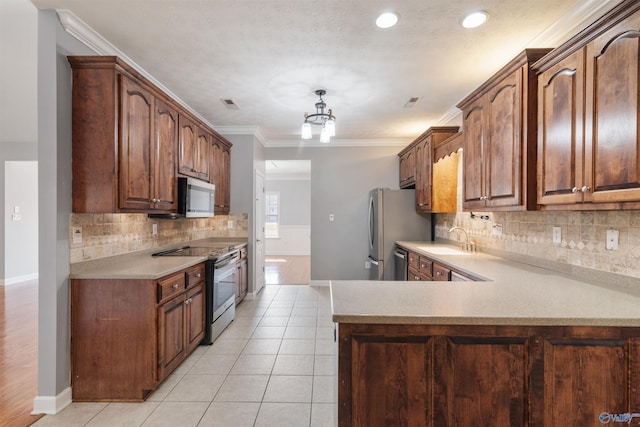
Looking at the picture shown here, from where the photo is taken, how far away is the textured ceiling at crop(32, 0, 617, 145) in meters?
1.99

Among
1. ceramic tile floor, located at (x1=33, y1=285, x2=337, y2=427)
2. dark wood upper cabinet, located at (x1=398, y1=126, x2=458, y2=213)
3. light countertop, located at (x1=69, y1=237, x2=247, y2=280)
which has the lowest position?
ceramic tile floor, located at (x1=33, y1=285, x2=337, y2=427)

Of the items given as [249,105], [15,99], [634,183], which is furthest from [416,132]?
[15,99]

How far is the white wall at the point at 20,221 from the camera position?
5.54 m

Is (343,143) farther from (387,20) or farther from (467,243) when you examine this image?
(387,20)

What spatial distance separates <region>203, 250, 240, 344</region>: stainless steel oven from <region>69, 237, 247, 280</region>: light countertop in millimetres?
209

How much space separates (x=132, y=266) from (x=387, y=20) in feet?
8.49

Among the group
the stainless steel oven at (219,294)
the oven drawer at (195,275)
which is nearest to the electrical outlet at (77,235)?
the oven drawer at (195,275)

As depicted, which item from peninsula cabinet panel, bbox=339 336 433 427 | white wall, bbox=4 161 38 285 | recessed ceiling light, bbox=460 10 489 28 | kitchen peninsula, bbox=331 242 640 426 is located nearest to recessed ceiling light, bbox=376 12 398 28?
recessed ceiling light, bbox=460 10 489 28

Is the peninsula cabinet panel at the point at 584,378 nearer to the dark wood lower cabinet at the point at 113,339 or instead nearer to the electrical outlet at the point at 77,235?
the dark wood lower cabinet at the point at 113,339

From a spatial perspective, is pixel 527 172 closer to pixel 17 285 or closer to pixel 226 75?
pixel 226 75

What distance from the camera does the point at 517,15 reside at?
204cm

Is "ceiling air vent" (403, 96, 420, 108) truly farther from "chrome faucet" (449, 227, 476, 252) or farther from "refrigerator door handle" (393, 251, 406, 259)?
"refrigerator door handle" (393, 251, 406, 259)

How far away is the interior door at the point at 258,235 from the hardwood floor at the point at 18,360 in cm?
256

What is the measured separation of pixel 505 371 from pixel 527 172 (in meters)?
1.32
